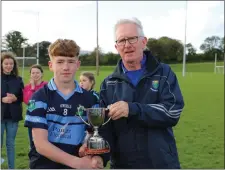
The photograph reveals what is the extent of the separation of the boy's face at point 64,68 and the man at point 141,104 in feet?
0.91

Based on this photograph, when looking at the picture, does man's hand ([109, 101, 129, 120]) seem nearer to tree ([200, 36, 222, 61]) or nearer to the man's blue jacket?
the man's blue jacket

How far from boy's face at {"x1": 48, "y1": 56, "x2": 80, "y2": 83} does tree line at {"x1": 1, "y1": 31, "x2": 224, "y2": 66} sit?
22.0 m

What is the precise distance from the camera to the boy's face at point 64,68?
2449 mm

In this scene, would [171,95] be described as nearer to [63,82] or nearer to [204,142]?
[63,82]

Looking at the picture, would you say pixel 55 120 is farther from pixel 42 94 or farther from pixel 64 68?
pixel 64 68

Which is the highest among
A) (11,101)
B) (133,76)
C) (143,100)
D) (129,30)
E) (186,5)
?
(186,5)

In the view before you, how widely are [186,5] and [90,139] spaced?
54.8 meters

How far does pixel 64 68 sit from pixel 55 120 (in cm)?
35

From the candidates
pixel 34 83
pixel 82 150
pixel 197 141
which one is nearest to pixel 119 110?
pixel 82 150

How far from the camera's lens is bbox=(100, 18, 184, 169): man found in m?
2.42

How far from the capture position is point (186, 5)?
54594 mm

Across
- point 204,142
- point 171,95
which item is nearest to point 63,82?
point 171,95

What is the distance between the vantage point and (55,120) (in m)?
2.41

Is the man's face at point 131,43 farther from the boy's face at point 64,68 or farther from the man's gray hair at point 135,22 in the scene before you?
the boy's face at point 64,68
